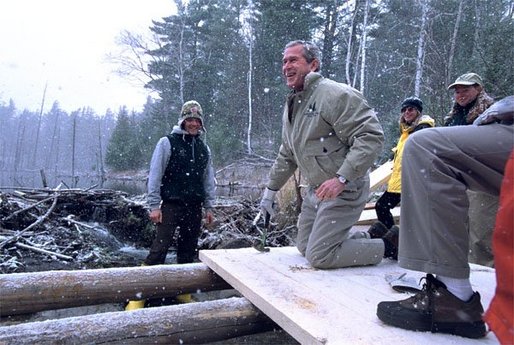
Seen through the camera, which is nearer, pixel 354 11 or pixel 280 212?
pixel 280 212

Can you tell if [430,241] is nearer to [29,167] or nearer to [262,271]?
[262,271]

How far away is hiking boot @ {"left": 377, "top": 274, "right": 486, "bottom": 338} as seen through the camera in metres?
1.74

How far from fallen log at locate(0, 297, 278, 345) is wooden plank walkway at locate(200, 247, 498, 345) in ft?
0.56

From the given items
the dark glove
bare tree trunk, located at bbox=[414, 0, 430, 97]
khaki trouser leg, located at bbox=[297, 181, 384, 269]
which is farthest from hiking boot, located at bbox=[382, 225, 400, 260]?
bare tree trunk, located at bbox=[414, 0, 430, 97]

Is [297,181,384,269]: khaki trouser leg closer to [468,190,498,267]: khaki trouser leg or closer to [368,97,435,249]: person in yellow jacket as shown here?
[468,190,498,267]: khaki trouser leg

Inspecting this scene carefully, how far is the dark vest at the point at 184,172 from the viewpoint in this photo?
184 inches

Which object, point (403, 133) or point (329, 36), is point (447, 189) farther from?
point (329, 36)

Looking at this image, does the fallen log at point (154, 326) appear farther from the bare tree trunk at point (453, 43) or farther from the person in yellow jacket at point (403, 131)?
the bare tree trunk at point (453, 43)

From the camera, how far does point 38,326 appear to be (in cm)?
200

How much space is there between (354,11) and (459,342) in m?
24.3

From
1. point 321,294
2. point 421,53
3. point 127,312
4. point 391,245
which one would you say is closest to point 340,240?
point 391,245

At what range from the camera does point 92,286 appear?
2.69 metres

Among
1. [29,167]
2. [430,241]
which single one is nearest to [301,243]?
[430,241]

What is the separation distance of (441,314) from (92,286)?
2.05m
